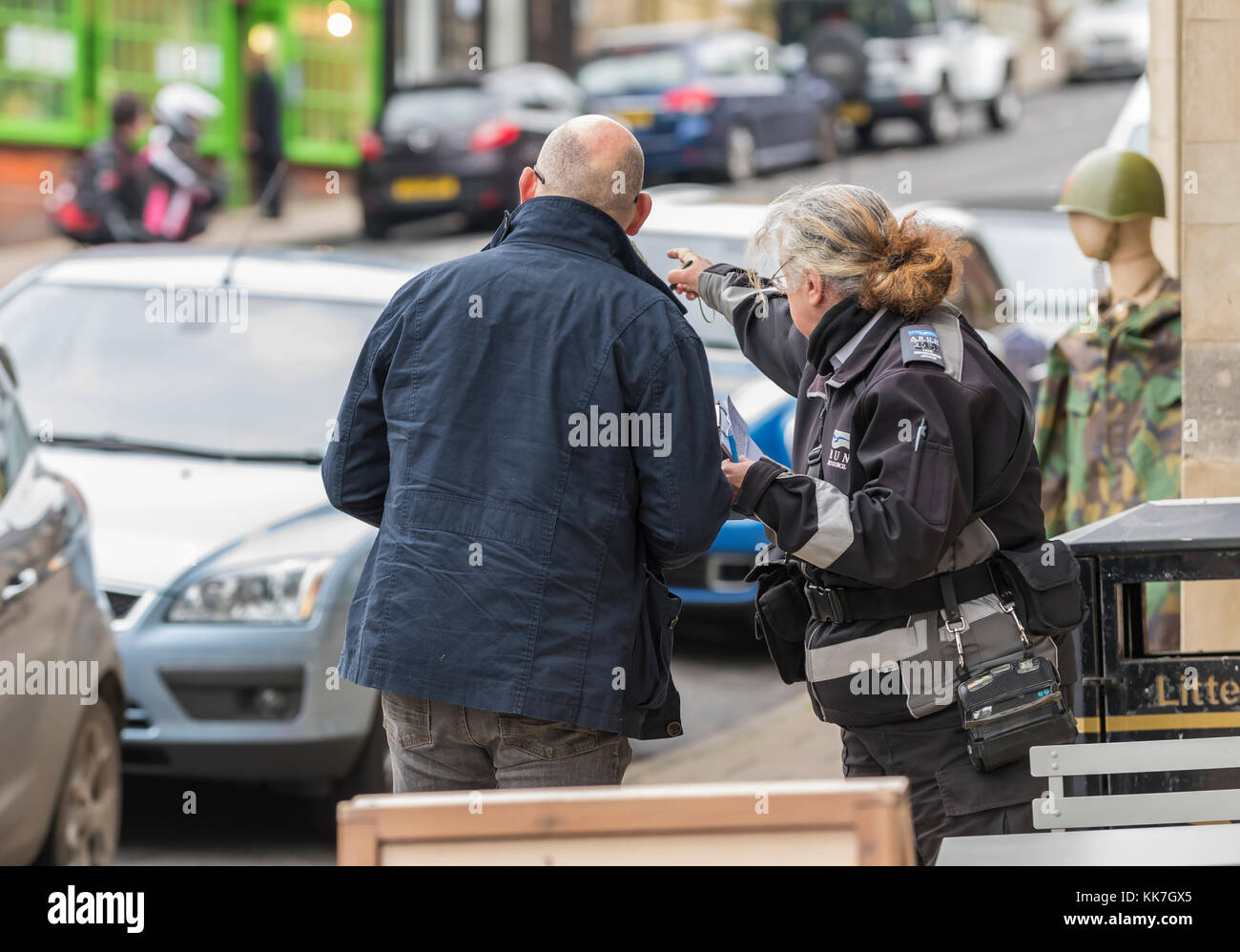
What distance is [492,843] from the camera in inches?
98.1

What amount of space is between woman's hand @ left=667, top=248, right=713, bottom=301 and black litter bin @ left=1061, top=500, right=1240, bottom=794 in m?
1.04

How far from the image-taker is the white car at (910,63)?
2661 cm

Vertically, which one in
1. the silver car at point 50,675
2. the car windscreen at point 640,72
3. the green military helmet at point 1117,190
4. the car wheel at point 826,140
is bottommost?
the silver car at point 50,675

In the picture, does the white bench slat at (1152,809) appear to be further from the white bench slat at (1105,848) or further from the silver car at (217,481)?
the silver car at (217,481)

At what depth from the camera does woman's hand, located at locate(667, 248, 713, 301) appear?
4.19 meters

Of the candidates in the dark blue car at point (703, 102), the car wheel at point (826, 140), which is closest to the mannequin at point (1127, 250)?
the dark blue car at point (703, 102)

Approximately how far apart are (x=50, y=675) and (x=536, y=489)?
226cm

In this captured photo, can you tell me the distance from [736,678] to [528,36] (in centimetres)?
2643

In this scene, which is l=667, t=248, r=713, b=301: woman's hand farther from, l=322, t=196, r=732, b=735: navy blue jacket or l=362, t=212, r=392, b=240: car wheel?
l=362, t=212, r=392, b=240: car wheel

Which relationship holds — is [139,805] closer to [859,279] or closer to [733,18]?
[859,279]

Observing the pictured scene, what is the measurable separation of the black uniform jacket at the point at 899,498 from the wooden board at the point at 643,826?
0.81m

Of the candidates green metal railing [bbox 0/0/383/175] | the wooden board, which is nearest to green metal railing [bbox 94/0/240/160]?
green metal railing [bbox 0/0/383/175]

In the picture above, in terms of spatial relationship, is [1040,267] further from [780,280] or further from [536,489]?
[536,489]
